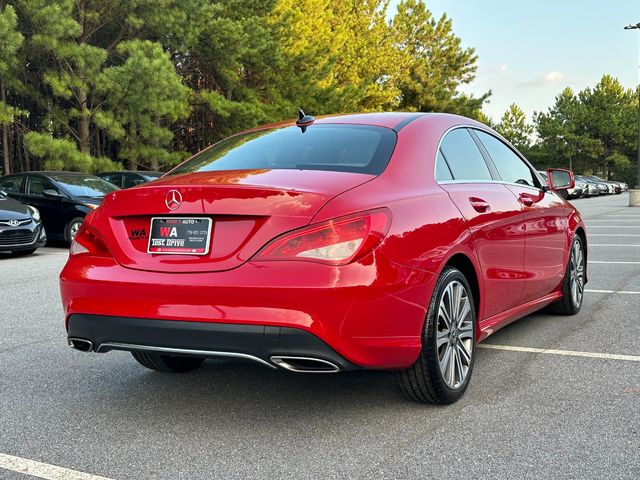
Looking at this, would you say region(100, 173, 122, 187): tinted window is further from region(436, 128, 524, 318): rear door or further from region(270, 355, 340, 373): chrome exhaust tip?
region(270, 355, 340, 373): chrome exhaust tip

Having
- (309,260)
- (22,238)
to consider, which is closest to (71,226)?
(22,238)

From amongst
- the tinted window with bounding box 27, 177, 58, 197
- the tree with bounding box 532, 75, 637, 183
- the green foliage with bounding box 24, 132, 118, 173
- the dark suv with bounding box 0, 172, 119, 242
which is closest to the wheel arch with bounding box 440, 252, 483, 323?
the dark suv with bounding box 0, 172, 119, 242

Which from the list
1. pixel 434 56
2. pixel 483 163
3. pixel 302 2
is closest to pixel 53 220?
pixel 483 163

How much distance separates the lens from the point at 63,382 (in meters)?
4.23

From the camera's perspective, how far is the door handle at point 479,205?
13.4 feet

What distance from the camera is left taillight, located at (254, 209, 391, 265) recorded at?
3059 mm

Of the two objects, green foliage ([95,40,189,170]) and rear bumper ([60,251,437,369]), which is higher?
green foliage ([95,40,189,170])

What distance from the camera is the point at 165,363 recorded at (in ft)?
14.3

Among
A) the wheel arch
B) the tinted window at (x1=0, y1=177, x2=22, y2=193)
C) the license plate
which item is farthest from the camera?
the tinted window at (x1=0, y1=177, x2=22, y2=193)

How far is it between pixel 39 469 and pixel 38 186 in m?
12.0

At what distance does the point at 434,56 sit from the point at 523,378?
54803 millimetres

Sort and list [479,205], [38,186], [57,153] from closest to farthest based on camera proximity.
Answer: [479,205] → [38,186] → [57,153]

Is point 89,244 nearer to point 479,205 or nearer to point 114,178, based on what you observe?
point 479,205

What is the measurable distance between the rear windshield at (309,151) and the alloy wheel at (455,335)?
2.54ft
